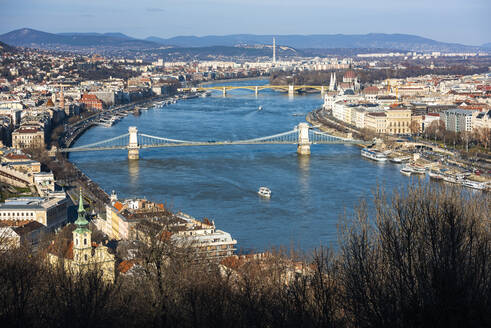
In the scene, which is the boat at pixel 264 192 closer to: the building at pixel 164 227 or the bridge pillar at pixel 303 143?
the building at pixel 164 227

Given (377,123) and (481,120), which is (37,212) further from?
(377,123)

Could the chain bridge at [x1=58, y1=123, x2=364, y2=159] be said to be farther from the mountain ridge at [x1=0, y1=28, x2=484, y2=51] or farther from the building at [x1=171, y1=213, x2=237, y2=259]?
the mountain ridge at [x1=0, y1=28, x2=484, y2=51]

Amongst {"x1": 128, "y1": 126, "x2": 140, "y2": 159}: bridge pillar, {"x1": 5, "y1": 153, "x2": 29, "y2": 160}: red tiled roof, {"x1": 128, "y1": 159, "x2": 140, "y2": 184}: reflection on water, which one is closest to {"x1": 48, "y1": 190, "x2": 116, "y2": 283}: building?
{"x1": 128, "y1": 159, "x2": 140, "y2": 184}: reflection on water

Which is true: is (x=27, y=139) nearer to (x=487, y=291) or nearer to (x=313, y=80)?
(x=487, y=291)

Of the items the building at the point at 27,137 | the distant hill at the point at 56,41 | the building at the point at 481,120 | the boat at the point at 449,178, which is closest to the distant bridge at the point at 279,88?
the building at the point at 481,120

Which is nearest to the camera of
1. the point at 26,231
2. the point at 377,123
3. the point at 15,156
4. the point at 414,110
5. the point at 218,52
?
the point at 26,231

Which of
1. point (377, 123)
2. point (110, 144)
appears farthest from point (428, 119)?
point (110, 144)
